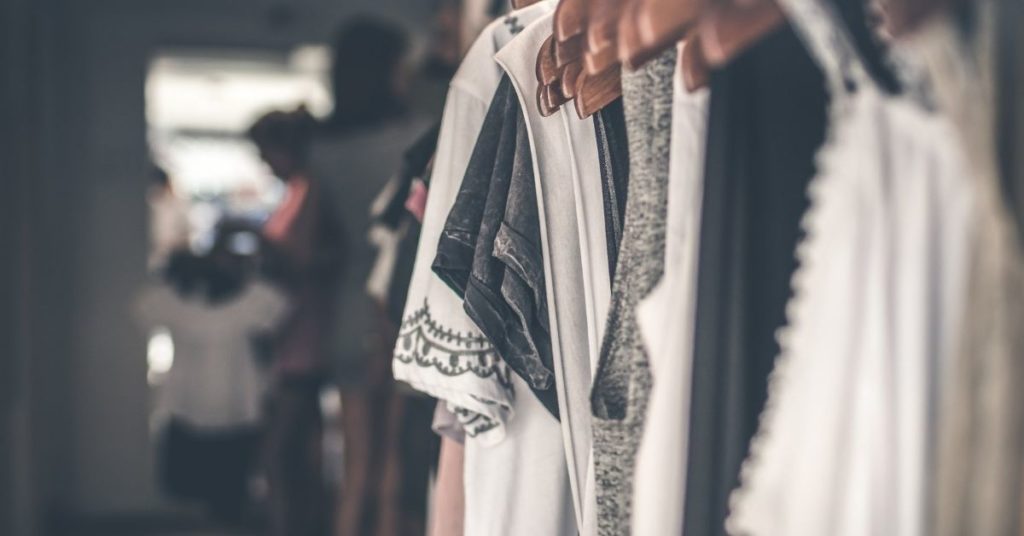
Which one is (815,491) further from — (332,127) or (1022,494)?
(332,127)

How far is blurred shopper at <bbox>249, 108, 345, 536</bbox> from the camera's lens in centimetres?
240

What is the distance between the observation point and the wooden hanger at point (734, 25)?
23.1 inches

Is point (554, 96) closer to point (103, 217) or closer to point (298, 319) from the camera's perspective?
point (298, 319)

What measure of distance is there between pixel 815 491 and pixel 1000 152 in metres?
0.20

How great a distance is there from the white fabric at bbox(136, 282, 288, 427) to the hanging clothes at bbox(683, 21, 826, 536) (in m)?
2.32

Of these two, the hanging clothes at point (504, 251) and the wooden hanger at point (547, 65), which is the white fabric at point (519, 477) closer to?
the hanging clothes at point (504, 251)

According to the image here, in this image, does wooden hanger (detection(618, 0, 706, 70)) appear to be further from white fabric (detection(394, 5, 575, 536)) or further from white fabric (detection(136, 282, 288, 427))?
white fabric (detection(136, 282, 288, 427))

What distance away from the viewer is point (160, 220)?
3617 millimetres

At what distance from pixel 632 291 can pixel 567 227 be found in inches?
8.7

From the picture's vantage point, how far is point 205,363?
2.90m

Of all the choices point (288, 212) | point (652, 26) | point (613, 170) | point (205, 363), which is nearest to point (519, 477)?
point (613, 170)

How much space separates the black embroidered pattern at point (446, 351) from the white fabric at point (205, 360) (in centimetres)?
190

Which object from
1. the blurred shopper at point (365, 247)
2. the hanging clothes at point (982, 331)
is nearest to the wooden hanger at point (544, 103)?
the hanging clothes at point (982, 331)

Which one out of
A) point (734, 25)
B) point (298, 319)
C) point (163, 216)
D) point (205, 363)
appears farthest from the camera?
point (163, 216)
